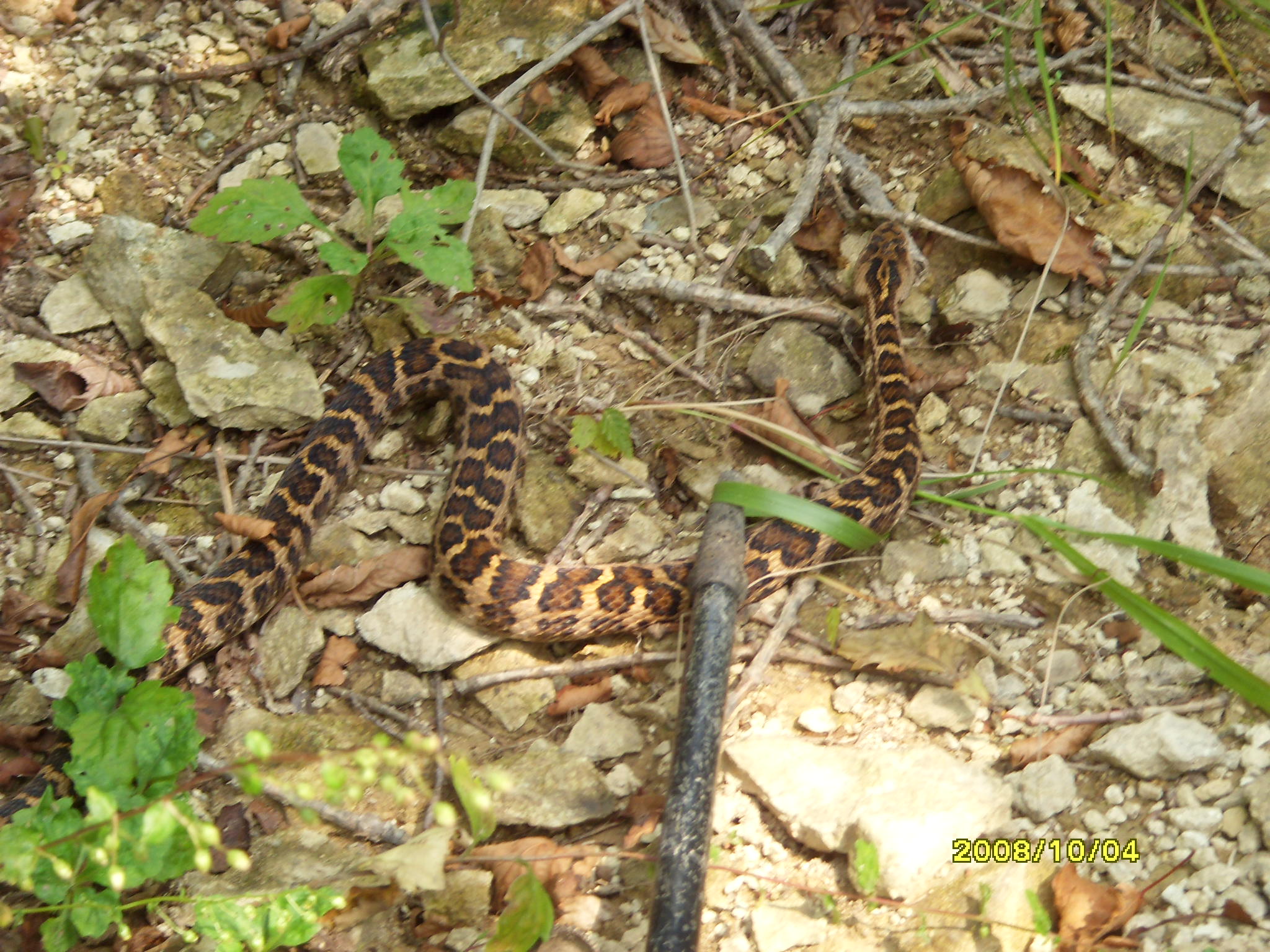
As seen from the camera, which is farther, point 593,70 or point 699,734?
point 593,70

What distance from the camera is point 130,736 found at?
371 centimetres

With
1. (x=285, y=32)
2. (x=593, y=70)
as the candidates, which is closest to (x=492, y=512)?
(x=593, y=70)

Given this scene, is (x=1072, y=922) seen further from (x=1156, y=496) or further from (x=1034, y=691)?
(x=1156, y=496)

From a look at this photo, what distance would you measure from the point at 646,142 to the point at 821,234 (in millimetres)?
1171

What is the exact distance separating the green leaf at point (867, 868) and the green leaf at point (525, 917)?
109 cm

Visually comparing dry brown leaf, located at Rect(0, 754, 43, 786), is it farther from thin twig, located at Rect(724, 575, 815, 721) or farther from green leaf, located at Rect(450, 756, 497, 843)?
thin twig, located at Rect(724, 575, 815, 721)

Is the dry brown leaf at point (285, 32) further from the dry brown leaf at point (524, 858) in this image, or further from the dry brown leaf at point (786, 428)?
the dry brown leaf at point (524, 858)

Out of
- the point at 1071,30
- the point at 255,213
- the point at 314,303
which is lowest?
the point at 314,303

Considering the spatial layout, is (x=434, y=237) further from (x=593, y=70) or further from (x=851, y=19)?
(x=851, y=19)

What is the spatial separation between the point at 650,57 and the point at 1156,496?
11.7 ft

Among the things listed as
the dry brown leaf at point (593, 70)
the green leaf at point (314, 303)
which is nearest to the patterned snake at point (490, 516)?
the green leaf at point (314, 303)

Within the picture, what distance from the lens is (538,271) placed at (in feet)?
18.8

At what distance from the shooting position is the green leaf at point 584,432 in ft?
16.6

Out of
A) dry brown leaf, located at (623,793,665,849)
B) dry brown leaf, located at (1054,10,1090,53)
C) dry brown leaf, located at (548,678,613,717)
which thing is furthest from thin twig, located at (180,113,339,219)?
dry brown leaf, located at (1054,10,1090,53)
